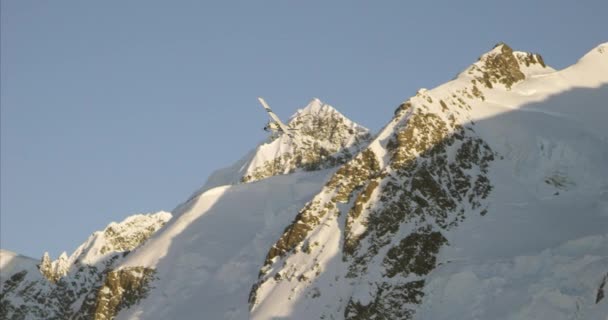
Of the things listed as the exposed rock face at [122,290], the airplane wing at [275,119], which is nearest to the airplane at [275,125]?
the airplane wing at [275,119]

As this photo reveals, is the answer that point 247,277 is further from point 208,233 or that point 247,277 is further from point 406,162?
point 406,162

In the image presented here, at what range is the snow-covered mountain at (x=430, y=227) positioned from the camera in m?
134

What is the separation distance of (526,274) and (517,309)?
7.67m

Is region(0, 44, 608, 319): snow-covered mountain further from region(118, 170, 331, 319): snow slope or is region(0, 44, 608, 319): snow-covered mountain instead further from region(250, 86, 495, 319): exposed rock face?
region(118, 170, 331, 319): snow slope

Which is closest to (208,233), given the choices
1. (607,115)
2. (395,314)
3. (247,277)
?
(247,277)

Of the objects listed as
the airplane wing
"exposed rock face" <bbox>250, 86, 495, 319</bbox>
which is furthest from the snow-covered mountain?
the airplane wing

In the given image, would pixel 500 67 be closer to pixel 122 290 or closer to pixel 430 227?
pixel 430 227

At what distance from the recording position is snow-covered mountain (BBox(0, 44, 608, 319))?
13450 centimetres

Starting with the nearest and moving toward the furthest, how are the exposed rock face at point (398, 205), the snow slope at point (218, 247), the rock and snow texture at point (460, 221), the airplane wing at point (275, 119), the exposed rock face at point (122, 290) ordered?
the rock and snow texture at point (460, 221)
the exposed rock face at point (398, 205)
the airplane wing at point (275, 119)
the snow slope at point (218, 247)
the exposed rock face at point (122, 290)

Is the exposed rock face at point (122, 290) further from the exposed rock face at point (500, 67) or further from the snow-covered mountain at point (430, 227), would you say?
the exposed rock face at point (500, 67)

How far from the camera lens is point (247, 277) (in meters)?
168

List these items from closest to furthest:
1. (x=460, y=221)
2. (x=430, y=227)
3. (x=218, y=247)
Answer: (x=430, y=227) < (x=460, y=221) < (x=218, y=247)

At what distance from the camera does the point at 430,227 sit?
490 ft

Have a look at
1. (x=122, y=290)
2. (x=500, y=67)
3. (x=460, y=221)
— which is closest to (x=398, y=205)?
(x=460, y=221)
